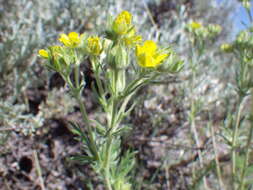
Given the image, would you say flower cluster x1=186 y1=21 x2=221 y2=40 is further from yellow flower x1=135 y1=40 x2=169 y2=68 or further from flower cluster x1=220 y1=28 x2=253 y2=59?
yellow flower x1=135 y1=40 x2=169 y2=68

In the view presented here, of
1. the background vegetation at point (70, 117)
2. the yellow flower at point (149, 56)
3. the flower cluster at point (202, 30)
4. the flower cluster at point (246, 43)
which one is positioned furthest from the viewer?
the flower cluster at point (202, 30)

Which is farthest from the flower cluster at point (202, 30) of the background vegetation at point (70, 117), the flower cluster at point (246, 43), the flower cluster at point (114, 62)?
the flower cluster at point (114, 62)

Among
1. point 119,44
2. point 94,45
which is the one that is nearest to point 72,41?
point 94,45

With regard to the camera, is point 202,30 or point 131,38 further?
point 202,30

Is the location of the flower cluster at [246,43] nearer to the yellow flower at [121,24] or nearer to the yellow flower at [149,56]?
the yellow flower at [149,56]

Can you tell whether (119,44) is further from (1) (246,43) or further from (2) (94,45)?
(1) (246,43)

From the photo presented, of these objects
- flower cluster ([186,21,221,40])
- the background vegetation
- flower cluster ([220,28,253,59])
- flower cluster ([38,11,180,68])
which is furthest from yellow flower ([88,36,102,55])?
flower cluster ([186,21,221,40])

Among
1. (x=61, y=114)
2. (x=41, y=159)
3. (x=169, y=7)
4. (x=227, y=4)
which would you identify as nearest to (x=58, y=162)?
(x=41, y=159)
